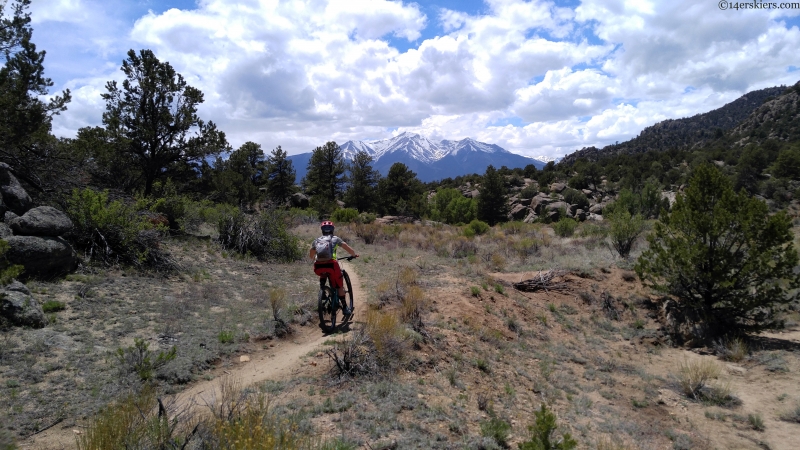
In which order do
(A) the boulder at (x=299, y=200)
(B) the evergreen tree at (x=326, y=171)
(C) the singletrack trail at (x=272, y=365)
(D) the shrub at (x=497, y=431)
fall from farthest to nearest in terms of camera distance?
(B) the evergreen tree at (x=326, y=171) → (A) the boulder at (x=299, y=200) → (C) the singletrack trail at (x=272, y=365) → (D) the shrub at (x=497, y=431)

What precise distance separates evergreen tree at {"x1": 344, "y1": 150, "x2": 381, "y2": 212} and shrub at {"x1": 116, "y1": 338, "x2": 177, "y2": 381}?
110 feet

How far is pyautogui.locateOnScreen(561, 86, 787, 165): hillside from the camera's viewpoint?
267ft

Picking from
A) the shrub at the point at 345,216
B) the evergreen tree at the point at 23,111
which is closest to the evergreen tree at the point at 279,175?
the shrub at the point at 345,216

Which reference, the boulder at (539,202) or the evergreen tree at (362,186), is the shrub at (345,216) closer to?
the evergreen tree at (362,186)

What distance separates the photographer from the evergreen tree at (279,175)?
4138 cm

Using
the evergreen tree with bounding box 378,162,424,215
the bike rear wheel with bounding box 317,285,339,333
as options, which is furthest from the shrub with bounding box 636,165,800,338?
the evergreen tree with bounding box 378,162,424,215

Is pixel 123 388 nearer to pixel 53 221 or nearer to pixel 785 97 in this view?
pixel 53 221

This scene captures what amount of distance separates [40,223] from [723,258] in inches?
566

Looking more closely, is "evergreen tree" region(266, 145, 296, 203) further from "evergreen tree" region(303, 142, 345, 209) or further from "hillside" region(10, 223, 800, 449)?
"hillside" region(10, 223, 800, 449)

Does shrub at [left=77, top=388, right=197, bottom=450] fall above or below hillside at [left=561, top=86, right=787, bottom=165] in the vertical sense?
below

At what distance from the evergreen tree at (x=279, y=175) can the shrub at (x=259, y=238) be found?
27.7m

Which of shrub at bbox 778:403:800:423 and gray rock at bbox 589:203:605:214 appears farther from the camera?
gray rock at bbox 589:203:605:214

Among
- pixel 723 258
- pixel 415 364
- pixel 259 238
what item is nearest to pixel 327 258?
pixel 415 364

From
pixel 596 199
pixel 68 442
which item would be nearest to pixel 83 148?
pixel 68 442
